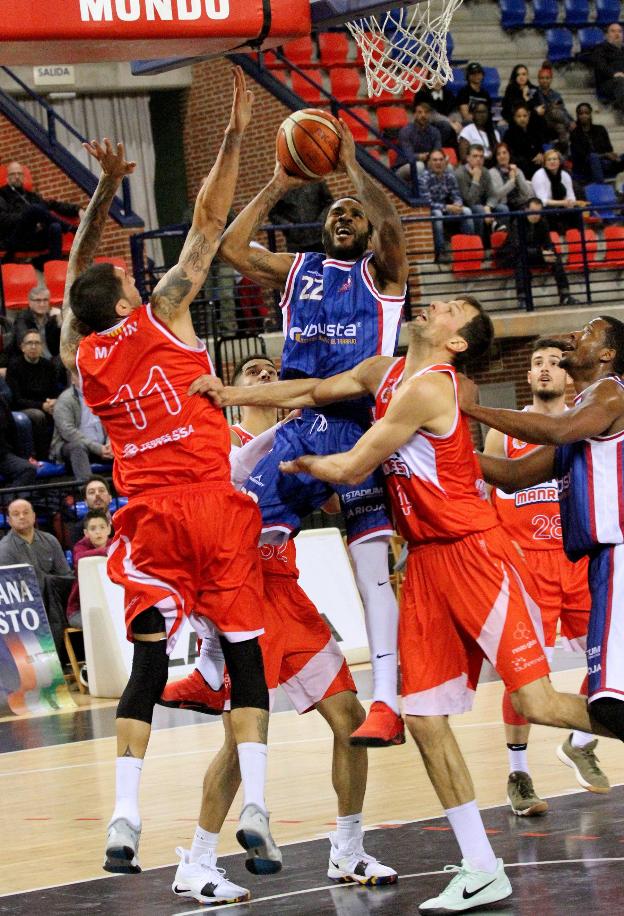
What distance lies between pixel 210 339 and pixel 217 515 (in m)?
11.1

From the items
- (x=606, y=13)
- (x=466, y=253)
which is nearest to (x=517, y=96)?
(x=466, y=253)

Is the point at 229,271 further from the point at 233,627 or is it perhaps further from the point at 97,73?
the point at 233,627

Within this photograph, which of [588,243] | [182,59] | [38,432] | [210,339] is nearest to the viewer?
[182,59]

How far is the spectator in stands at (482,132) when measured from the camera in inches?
739

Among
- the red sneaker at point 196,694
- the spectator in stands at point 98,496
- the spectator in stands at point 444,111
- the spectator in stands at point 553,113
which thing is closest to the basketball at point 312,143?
the red sneaker at point 196,694

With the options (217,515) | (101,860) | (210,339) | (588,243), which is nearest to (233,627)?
(217,515)

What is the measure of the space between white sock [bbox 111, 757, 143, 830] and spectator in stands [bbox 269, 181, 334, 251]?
1104cm

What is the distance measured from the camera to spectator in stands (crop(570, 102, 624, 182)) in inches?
787

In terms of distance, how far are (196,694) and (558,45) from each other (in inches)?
683

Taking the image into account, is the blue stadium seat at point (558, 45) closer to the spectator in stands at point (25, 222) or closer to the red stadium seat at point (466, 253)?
the red stadium seat at point (466, 253)

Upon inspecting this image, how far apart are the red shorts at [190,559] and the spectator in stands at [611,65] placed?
17080mm

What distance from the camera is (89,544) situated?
12781 millimetres

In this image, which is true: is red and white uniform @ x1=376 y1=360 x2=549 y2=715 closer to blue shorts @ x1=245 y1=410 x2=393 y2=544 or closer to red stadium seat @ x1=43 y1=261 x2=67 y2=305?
blue shorts @ x1=245 y1=410 x2=393 y2=544

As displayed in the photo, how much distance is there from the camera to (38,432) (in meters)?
14.2
